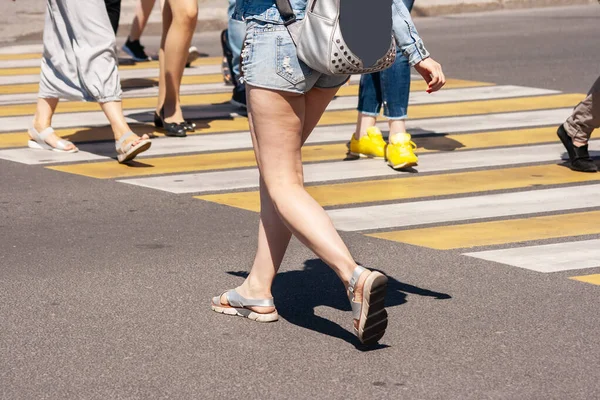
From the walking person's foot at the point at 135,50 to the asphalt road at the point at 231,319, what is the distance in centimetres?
680

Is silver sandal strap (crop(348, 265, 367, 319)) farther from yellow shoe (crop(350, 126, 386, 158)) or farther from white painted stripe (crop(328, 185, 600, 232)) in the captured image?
yellow shoe (crop(350, 126, 386, 158))

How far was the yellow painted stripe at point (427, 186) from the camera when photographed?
23.9ft

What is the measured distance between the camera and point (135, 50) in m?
14.0

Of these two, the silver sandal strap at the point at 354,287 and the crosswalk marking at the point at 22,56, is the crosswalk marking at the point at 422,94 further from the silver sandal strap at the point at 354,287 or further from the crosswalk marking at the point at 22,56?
the silver sandal strap at the point at 354,287

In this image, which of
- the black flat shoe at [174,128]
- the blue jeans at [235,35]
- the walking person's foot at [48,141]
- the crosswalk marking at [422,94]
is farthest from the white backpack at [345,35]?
the crosswalk marking at [422,94]

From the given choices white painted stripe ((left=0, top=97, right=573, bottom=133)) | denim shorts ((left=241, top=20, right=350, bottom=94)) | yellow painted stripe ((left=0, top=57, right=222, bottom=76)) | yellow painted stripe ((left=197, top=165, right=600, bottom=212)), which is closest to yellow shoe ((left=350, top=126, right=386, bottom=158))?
yellow painted stripe ((left=197, top=165, right=600, bottom=212))

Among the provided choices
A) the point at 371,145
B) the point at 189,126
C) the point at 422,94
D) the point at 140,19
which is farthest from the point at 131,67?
the point at 371,145

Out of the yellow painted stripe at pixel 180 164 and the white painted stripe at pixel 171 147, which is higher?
the yellow painted stripe at pixel 180 164

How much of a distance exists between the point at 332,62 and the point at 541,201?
3.10 m

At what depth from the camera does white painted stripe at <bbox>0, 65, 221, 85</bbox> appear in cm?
1228

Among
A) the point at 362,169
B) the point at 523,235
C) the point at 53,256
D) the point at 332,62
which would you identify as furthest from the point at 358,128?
the point at 332,62

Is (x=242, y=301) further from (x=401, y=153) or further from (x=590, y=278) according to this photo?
(x=401, y=153)

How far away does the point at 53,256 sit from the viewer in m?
5.95

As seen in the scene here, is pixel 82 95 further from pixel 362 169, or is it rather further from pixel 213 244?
pixel 213 244
